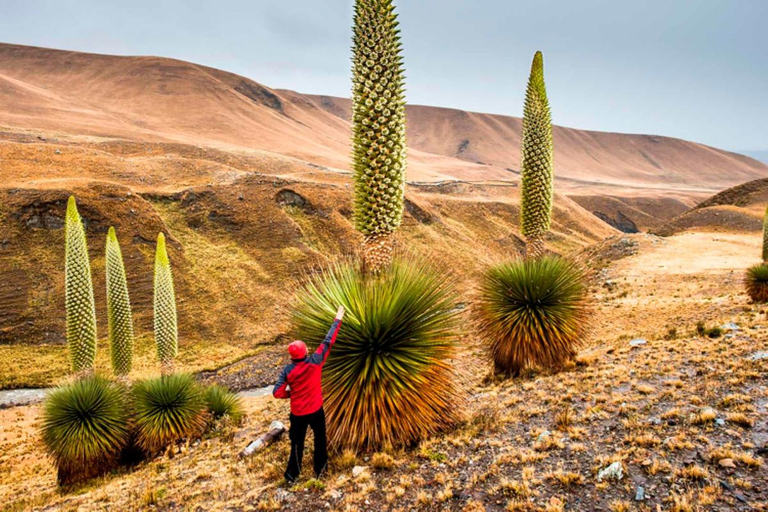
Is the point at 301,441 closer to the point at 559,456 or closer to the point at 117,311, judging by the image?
the point at 559,456

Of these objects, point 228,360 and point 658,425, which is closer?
point 658,425

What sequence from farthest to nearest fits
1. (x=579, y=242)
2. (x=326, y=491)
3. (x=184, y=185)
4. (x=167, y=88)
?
(x=167, y=88), (x=579, y=242), (x=184, y=185), (x=326, y=491)

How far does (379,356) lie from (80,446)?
850 centimetres

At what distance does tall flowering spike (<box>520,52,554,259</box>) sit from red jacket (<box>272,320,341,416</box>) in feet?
17.3

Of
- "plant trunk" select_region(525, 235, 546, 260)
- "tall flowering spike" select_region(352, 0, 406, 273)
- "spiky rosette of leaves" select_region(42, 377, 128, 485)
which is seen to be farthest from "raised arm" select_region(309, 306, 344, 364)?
"spiky rosette of leaves" select_region(42, 377, 128, 485)

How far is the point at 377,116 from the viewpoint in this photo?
5.25m

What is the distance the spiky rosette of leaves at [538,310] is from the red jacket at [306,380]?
5184 millimetres

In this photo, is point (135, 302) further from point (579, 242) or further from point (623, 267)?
point (579, 242)

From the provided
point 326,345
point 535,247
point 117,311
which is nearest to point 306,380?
point 326,345

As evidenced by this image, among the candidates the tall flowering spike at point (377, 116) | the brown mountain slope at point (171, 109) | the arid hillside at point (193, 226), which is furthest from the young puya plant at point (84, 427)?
the brown mountain slope at point (171, 109)

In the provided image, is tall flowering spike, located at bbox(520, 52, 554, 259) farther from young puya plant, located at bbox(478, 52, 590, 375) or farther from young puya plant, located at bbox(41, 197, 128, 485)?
young puya plant, located at bbox(41, 197, 128, 485)

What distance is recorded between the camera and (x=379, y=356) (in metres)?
5.68

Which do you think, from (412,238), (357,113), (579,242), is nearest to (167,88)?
(412,238)

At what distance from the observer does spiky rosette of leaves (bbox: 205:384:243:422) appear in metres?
12.7
